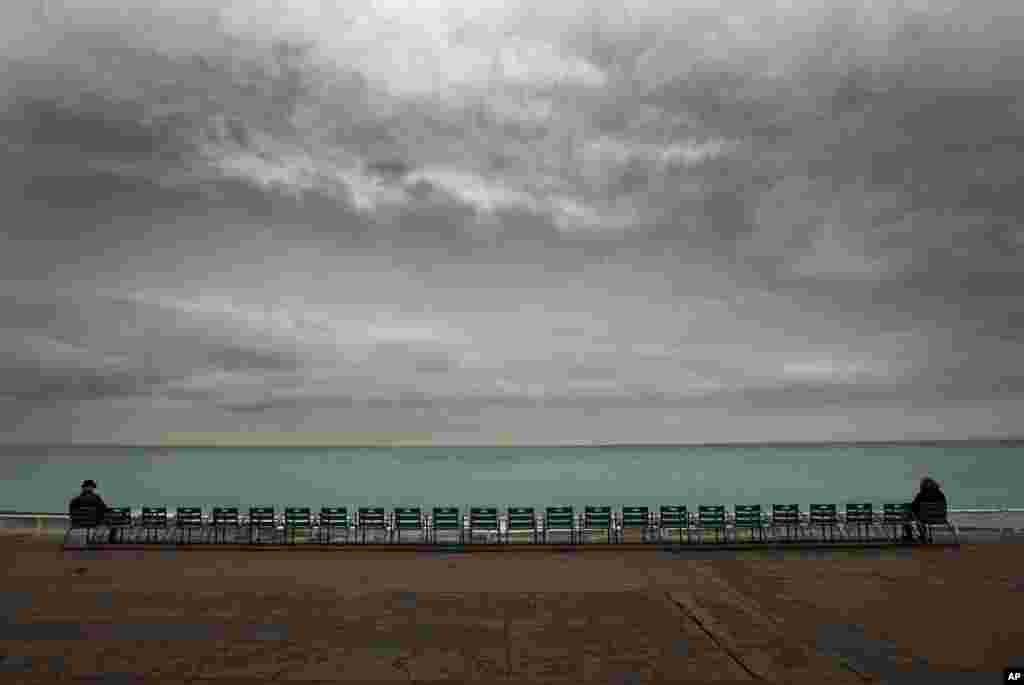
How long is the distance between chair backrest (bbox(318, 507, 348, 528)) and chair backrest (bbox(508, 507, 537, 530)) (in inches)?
180

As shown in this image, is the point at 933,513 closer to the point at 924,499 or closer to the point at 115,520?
the point at 924,499

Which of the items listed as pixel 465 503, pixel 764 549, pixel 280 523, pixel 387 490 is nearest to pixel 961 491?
pixel 465 503

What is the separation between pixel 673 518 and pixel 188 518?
44.7ft

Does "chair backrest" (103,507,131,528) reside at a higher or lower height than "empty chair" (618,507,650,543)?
higher

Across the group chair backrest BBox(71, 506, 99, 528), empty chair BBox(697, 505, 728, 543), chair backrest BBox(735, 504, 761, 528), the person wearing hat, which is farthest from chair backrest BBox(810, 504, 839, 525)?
chair backrest BBox(71, 506, 99, 528)

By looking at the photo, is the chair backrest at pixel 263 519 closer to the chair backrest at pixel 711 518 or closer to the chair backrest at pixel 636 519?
the chair backrest at pixel 636 519

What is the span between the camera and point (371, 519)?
64.0 ft

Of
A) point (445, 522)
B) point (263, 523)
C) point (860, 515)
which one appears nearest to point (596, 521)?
point (445, 522)

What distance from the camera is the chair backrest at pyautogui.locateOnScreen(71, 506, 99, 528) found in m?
18.2

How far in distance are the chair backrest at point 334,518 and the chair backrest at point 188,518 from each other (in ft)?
11.1

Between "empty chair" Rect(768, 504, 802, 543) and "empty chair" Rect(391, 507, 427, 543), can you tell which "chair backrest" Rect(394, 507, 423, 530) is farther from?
"empty chair" Rect(768, 504, 802, 543)

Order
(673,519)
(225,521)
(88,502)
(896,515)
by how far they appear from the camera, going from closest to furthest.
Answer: (88,502)
(673,519)
(896,515)
(225,521)

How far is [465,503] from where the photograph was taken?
76.8 metres

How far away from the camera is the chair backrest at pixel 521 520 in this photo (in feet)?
61.3
